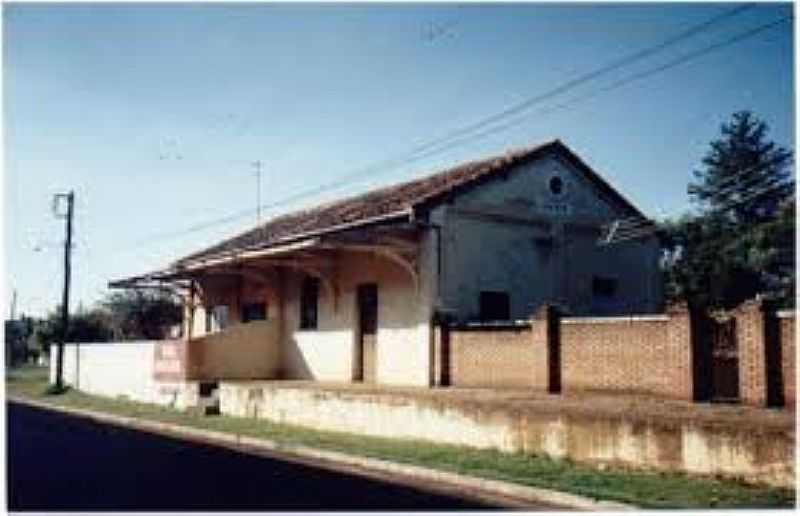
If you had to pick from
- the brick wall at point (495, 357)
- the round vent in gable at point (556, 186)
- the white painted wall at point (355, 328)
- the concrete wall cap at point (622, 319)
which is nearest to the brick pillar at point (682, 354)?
the concrete wall cap at point (622, 319)

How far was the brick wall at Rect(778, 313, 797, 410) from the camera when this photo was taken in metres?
13.3

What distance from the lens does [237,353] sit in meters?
25.4

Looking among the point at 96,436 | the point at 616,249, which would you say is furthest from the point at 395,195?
the point at 96,436

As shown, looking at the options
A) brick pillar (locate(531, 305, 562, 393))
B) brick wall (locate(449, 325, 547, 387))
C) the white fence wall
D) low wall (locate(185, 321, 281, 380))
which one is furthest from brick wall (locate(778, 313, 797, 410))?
the white fence wall

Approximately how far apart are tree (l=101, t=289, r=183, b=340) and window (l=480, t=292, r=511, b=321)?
3482 cm

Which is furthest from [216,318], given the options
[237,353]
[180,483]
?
[180,483]

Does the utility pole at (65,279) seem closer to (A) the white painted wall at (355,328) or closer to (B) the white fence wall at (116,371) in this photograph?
(B) the white fence wall at (116,371)

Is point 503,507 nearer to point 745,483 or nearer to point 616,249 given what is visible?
point 745,483

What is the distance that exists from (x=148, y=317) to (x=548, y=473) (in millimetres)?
46715

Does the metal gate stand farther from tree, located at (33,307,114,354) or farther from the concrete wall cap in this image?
tree, located at (33,307,114,354)

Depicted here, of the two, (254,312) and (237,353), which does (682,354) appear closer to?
(237,353)

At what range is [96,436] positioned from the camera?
1866 centimetres

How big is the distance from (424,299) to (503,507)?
10330 millimetres

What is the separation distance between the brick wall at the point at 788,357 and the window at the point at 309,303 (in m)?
13.5
